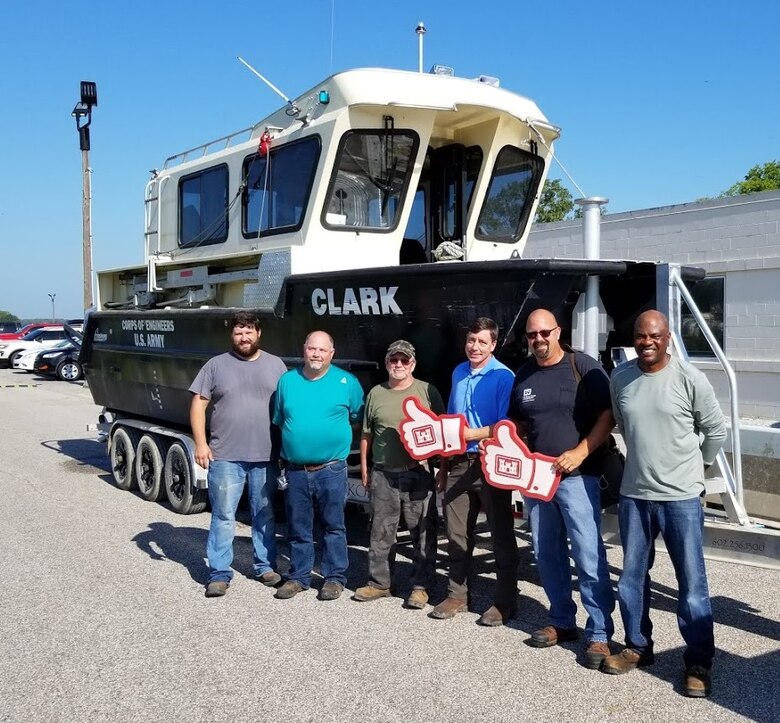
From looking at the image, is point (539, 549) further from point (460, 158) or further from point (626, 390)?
point (460, 158)

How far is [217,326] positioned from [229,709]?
388cm

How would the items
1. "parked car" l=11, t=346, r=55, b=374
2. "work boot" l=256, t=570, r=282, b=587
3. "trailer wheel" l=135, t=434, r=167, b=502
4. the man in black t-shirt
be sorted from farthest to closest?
"parked car" l=11, t=346, r=55, b=374, "trailer wheel" l=135, t=434, r=167, b=502, "work boot" l=256, t=570, r=282, b=587, the man in black t-shirt

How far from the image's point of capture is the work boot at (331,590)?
17.0 feet

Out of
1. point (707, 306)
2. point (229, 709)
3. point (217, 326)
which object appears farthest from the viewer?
point (707, 306)

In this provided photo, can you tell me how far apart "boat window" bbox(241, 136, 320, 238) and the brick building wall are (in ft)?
25.3

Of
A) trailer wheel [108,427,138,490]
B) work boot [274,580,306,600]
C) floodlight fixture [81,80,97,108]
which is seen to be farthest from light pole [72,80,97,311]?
work boot [274,580,306,600]

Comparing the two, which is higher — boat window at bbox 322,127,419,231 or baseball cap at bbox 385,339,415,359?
boat window at bbox 322,127,419,231

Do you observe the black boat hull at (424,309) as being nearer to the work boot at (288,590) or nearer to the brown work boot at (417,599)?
the brown work boot at (417,599)

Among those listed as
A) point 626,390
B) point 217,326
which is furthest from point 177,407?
point 626,390

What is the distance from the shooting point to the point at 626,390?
3.97 m

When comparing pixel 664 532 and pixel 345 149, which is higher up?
pixel 345 149

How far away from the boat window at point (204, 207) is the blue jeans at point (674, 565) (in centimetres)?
507

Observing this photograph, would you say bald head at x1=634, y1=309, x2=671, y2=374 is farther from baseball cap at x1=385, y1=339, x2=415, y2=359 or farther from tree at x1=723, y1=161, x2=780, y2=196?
tree at x1=723, y1=161, x2=780, y2=196

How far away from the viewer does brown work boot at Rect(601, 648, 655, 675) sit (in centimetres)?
401
